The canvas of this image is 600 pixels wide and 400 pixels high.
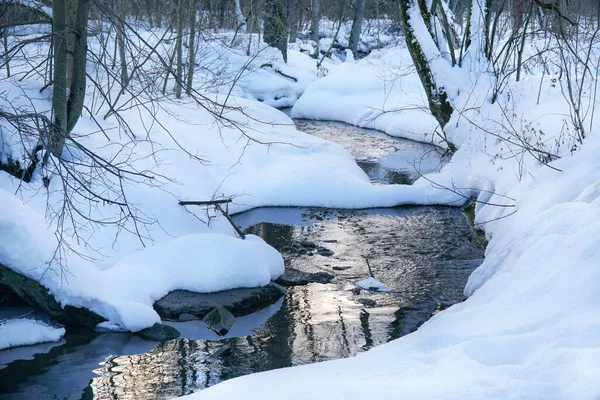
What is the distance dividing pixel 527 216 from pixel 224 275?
138 inches

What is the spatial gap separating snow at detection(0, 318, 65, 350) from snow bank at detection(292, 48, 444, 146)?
1246 cm

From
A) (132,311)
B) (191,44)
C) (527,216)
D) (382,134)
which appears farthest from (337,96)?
(132,311)

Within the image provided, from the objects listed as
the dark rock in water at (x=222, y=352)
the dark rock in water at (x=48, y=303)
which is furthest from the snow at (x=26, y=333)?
the dark rock in water at (x=222, y=352)

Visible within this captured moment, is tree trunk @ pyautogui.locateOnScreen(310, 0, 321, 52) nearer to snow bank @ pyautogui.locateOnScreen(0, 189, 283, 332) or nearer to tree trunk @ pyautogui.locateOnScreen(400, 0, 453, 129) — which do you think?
tree trunk @ pyautogui.locateOnScreen(400, 0, 453, 129)

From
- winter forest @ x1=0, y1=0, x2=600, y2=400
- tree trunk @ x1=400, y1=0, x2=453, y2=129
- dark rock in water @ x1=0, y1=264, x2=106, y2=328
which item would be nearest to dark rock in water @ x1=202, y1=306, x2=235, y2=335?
winter forest @ x1=0, y1=0, x2=600, y2=400

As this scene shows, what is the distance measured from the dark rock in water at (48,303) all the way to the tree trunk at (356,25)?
23.6m

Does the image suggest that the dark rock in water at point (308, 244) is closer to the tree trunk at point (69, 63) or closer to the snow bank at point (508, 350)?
the tree trunk at point (69, 63)

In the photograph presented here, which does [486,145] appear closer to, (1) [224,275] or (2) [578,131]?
(2) [578,131]

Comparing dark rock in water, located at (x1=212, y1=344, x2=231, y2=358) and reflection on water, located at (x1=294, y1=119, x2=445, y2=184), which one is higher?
reflection on water, located at (x1=294, y1=119, x2=445, y2=184)

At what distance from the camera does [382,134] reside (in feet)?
59.5

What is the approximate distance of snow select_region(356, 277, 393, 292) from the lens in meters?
7.89

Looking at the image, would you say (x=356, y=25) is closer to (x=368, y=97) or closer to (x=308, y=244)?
(x=368, y=97)

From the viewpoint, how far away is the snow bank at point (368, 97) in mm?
18641

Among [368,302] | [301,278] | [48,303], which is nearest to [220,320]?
[301,278]
